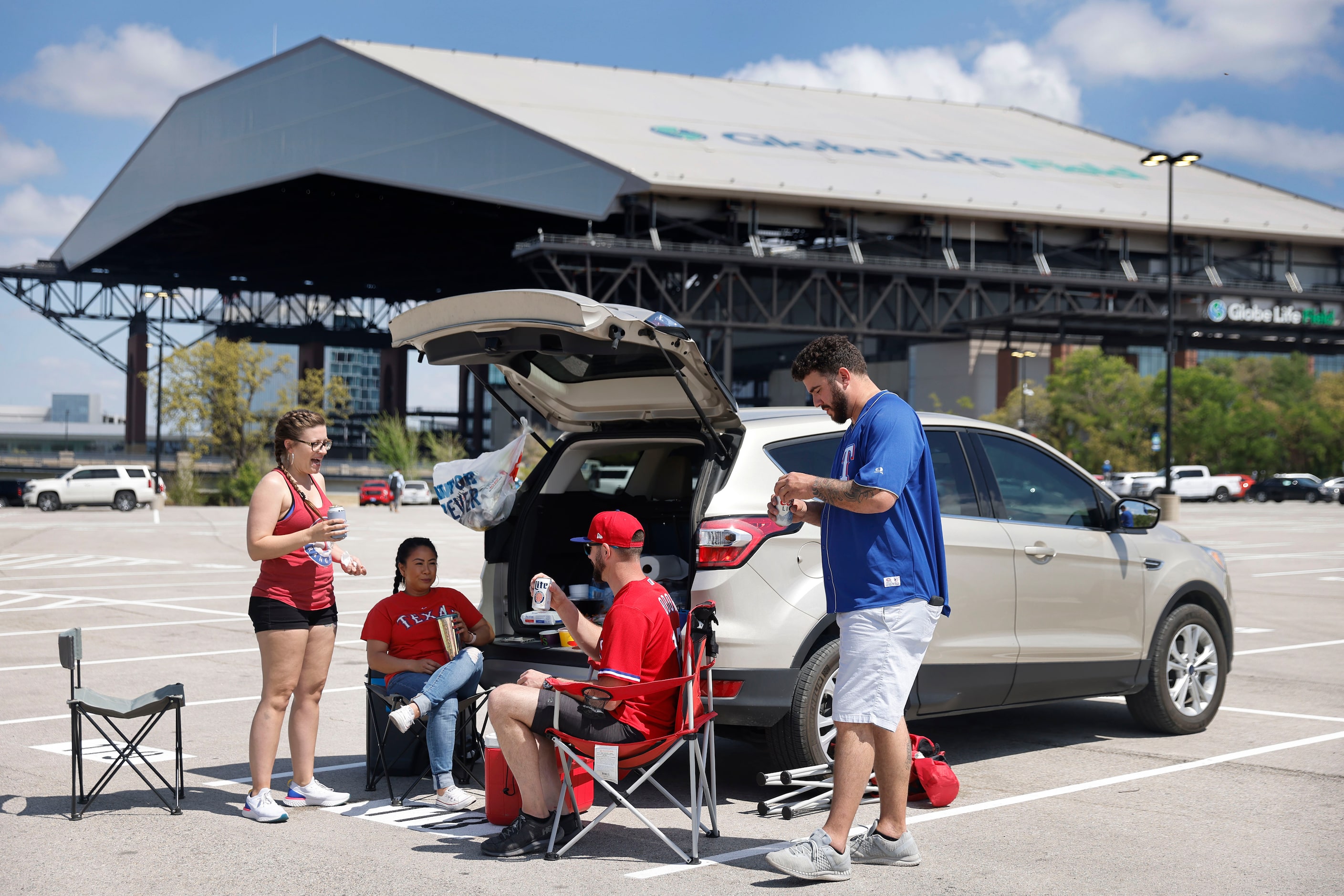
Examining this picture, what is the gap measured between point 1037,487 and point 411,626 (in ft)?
11.8

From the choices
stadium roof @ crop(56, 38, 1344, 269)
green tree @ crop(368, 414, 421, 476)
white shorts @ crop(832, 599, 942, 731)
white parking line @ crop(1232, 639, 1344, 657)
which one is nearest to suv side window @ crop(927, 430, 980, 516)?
white shorts @ crop(832, 599, 942, 731)

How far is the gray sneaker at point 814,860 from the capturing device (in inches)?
196

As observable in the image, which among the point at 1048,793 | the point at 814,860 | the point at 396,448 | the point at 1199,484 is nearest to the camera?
the point at 814,860

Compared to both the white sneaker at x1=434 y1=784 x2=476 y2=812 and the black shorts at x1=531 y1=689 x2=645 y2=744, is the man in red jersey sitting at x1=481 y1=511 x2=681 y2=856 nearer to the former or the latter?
the black shorts at x1=531 y1=689 x2=645 y2=744

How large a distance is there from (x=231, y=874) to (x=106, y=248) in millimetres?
78174

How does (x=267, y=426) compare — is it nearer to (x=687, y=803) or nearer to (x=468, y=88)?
(x=468, y=88)

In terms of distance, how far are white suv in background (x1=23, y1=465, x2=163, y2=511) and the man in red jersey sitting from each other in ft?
155

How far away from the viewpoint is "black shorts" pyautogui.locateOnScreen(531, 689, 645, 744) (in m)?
5.36

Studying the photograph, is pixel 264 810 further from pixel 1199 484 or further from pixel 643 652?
pixel 1199 484

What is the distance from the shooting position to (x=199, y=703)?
9008mm

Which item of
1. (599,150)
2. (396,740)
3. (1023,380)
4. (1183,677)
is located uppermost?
(599,150)

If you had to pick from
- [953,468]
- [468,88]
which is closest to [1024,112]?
[468,88]

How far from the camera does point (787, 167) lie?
6700 cm

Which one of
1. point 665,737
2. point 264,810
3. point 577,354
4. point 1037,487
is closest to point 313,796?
point 264,810
